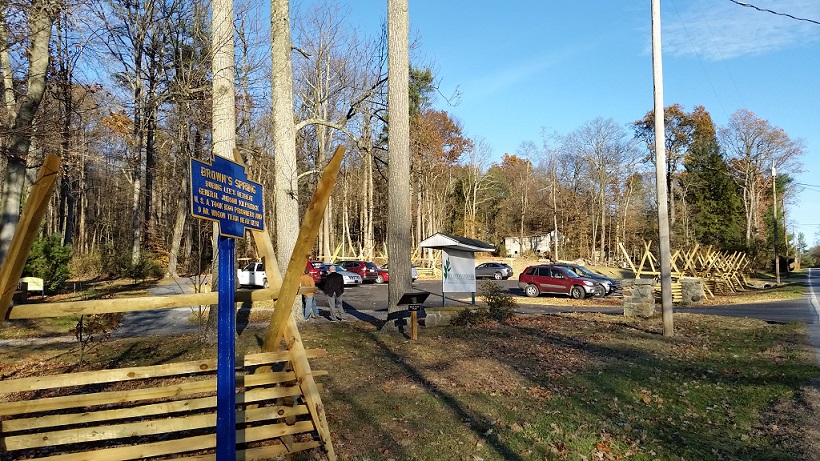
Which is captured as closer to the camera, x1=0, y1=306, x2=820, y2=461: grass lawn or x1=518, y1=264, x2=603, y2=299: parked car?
x1=0, y1=306, x2=820, y2=461: grass lawn

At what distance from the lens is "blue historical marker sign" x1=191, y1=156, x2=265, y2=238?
3594mm

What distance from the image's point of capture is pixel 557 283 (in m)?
26.6

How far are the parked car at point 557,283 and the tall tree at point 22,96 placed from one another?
2139 centimetres

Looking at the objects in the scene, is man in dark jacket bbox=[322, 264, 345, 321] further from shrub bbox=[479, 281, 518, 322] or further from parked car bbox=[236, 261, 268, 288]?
parked car bbox=[236, 261, 268, 288]

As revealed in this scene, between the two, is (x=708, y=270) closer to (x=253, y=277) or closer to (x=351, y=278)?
(x=351, y=278)

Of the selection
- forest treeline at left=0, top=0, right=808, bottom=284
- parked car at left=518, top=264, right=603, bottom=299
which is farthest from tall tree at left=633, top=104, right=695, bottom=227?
parked car at left=518, top=264, right=603, bottom=299

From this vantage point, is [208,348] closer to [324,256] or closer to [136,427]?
[136,427]

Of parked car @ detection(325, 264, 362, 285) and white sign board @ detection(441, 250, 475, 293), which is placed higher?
white sign board @ detection(441, 250, 475, 293)

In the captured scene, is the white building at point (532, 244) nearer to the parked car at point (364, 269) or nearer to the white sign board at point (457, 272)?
the parked car at point (364, 269)

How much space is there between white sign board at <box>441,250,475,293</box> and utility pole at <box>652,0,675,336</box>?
527cm

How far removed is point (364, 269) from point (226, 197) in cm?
3112

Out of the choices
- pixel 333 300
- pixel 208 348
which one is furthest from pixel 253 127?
pixel 208 348

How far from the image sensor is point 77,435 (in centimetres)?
424

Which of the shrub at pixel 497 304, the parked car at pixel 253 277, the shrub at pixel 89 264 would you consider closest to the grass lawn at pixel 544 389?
the shrub at pixel 497 304
